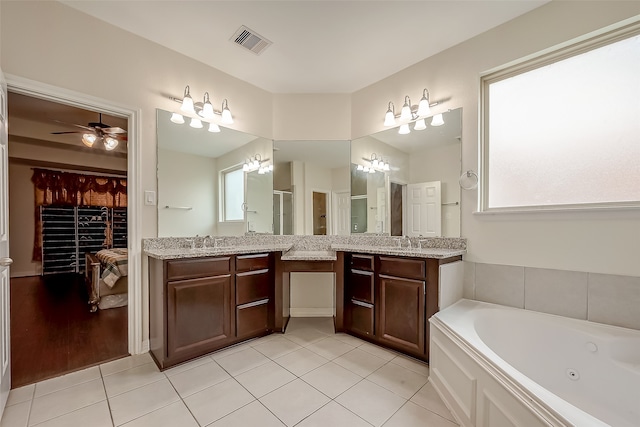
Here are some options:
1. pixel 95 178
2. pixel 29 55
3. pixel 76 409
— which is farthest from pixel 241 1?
pixel 95 178

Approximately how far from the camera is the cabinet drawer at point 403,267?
2023 millimetres

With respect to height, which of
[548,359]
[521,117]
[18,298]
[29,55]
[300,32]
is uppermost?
[300,32]

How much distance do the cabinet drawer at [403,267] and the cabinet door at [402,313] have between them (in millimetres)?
39

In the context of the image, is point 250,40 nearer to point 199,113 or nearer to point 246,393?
point 199,113

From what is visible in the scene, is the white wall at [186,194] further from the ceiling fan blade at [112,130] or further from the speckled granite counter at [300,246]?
the ceiling fan blade at [112,130]

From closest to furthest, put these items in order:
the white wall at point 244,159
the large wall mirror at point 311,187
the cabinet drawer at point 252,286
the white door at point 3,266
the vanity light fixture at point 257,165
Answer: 1. the white door at point 3,266
2. the cabinet drawer at point 252,286
3. the white wall at point 244,159
4. the vanity light fixture at point 257,165
5. the large wall mirror at point 311,187

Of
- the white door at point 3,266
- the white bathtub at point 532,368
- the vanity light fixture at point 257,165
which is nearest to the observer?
the white bathtub at point 532,368

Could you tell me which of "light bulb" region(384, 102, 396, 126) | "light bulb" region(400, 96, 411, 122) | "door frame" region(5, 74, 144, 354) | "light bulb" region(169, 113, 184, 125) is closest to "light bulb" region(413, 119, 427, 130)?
"light bulb" region(400, 96, 411, 122)

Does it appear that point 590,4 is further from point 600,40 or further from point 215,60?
point 215,60

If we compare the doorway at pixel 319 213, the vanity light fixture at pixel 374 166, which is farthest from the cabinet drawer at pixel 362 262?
the vanity light fixture at pixel 374 166

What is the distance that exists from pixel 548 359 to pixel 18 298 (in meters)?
6.04

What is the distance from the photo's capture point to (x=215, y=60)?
8.36 ft

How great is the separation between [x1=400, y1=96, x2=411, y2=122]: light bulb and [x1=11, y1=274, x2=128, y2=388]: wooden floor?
325cm

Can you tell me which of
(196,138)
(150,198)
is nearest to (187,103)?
(196,138)
